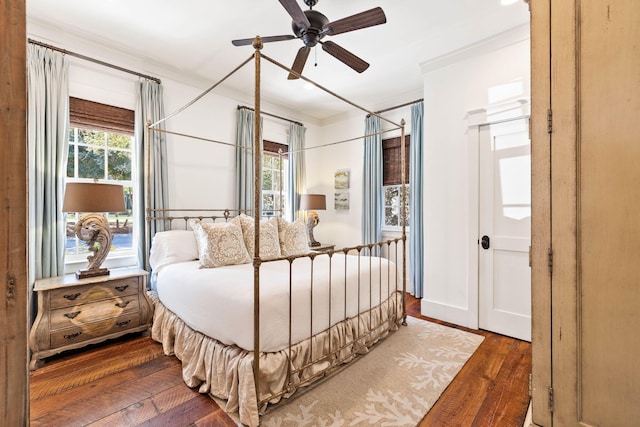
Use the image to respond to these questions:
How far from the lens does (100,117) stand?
2.98m

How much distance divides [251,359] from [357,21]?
2.35m

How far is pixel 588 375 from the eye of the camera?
0.99 meters

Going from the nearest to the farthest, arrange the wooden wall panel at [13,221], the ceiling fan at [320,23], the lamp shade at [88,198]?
the wooden wall panel at [13,221] → the ceiling fan at [320,23] → the lamp shade at [88,198]

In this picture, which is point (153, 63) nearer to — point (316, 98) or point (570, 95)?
point (316, 98)

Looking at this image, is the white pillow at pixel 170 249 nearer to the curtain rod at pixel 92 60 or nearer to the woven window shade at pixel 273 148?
the curtain rod at pixel 92 60

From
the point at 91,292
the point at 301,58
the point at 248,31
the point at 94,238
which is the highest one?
the point at 248,31

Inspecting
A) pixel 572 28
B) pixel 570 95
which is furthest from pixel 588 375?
pixel 572 28

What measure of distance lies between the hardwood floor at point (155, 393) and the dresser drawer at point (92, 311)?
0.99 ft

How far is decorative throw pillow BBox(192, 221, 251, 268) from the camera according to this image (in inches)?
103

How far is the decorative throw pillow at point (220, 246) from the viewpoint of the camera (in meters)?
2.62

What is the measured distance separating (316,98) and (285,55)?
1301 millimetres

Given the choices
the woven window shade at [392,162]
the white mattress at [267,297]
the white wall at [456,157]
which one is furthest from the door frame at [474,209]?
the woven window shade at [392,162]

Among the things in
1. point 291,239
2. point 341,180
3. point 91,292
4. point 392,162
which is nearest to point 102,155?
point 91,292

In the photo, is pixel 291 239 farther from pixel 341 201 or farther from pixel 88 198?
pixel 341 201
